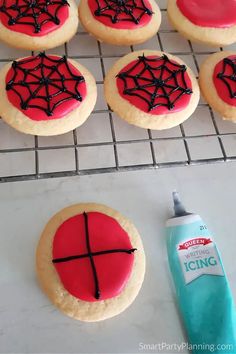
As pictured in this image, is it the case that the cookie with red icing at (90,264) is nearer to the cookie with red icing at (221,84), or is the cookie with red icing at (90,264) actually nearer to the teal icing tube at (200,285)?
the teal icing tube at (200,285)

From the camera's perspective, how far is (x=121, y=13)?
1142 mm

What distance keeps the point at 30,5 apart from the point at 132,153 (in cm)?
52

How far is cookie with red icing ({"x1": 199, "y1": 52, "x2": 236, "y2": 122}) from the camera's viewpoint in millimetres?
1068

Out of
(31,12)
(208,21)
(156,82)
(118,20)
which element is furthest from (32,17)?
(208,21)

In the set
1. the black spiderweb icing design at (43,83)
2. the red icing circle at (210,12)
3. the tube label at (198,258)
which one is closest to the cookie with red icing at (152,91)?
the black spiderweb icing design at (43,83)

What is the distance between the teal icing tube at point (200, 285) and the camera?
0.82 metres

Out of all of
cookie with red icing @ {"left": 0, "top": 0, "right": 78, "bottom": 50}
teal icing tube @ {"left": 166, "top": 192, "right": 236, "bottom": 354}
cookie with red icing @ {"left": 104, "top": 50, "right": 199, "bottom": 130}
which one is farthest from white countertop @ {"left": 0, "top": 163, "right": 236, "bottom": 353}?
cookie with red icing @ {"left": 0, "top": 0, "right": 78, "bottom": 50}

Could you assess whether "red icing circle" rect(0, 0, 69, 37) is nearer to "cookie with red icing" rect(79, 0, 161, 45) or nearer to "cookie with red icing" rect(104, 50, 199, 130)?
"cookie with red icing" rect(79, 0, 161, 45)

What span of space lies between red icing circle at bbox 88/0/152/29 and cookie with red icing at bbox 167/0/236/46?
0.38ft

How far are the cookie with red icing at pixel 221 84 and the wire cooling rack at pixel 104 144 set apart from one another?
7 cm

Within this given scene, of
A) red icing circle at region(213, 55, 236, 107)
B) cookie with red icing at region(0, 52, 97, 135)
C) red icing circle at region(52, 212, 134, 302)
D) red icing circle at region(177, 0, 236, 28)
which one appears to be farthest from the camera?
red icing circle at region(177, 0, 236, 28)

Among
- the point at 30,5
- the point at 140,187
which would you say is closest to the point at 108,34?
the point at 30,5

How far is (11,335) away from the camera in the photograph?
831 mm

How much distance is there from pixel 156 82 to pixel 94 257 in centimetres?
50
